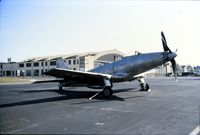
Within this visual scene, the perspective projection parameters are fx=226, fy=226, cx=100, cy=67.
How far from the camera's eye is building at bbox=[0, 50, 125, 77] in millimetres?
88875

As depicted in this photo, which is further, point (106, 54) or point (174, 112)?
point (106, 54)

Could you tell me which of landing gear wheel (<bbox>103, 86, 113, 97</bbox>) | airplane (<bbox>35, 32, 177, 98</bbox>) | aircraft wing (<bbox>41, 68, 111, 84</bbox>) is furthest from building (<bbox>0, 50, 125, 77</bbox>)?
landing gear wheel (<bbox>103, 86, 113, 97</bbox>)

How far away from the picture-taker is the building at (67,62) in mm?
88875

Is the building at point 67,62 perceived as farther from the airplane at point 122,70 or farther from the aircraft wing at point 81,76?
the aircraft wing at point 81,76

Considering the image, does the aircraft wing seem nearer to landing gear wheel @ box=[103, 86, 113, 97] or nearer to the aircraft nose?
landing gear wheel @ box=[103, 86, 113, 97]

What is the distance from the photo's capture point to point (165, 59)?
1798 cm

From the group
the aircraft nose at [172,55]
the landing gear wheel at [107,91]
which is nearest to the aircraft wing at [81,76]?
the landing gear wheel at [107,91]

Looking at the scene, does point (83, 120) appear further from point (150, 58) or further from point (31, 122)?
point (150, 58)

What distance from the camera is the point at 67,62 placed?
3789 inches

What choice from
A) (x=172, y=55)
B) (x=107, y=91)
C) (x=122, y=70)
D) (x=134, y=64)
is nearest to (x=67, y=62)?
(x=122, y=70)

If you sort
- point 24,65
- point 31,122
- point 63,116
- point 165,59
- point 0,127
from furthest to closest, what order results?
point 24,65 → point 165,59 → point 63,116 → point 31,122 → point 0,127

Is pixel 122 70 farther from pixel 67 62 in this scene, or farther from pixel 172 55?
pixel 67 62

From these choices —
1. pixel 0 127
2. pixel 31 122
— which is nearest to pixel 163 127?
pixel 31 122

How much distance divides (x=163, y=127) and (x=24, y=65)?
11515 centimetres
